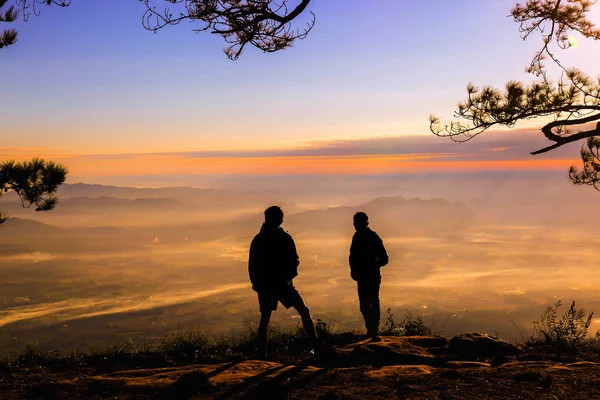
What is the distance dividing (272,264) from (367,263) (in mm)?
1969

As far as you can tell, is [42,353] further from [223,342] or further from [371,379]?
[371,379]

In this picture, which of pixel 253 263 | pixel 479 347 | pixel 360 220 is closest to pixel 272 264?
pixel 253 263

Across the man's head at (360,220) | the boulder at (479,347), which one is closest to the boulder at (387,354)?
the boulder at (479,347)

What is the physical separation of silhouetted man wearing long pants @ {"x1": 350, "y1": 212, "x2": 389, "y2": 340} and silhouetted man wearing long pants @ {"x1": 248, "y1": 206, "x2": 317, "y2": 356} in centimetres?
158

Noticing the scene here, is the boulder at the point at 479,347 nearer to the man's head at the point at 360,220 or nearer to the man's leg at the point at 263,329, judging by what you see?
the man's head at the point at 360,220

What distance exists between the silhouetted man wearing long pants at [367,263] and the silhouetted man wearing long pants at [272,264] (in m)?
1.58

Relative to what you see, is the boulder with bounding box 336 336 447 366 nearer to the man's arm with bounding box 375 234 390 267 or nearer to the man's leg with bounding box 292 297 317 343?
the man's leg with bounding box 292 297 317 343

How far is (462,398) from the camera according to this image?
18.1 ft

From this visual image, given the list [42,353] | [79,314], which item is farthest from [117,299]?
[42,353]

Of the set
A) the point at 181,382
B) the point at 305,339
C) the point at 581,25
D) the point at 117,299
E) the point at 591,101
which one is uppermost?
the point at 581,25

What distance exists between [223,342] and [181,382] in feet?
9.20

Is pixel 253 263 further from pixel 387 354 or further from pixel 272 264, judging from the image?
pixel 387 354

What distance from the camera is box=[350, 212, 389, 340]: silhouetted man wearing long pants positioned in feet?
27.5

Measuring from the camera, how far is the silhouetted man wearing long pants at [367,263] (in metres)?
8.38
